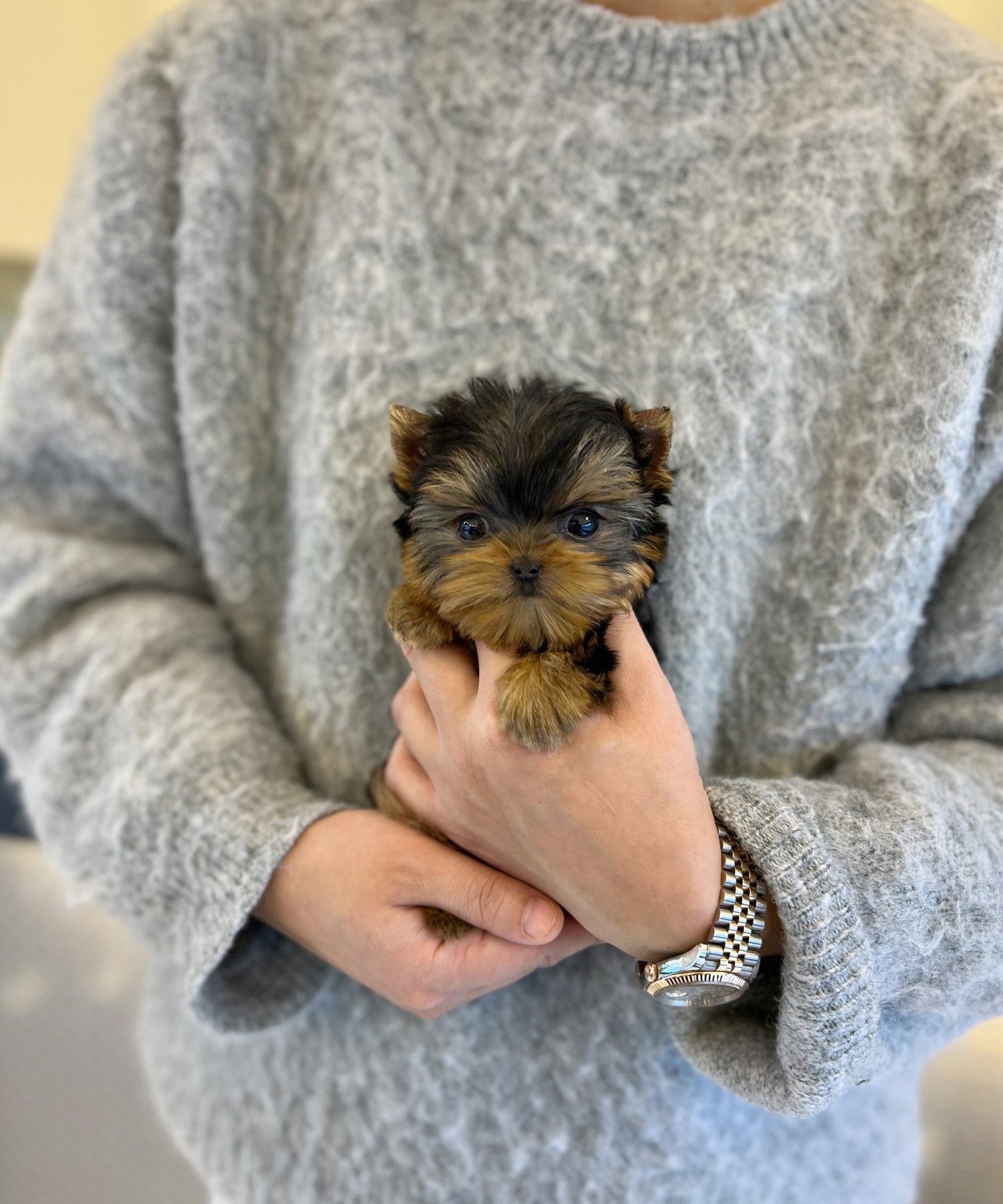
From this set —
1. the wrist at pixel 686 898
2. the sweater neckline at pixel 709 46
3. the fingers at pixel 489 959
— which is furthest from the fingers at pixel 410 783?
the sweater neckline at pixel 709 46

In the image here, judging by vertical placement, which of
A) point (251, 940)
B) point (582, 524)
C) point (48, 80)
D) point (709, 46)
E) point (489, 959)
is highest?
point (709, 46)

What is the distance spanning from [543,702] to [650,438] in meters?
0.31

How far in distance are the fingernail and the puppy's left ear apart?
1.58 ft

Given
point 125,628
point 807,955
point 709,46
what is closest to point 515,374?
point 709,46

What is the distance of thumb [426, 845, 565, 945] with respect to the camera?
94 cm

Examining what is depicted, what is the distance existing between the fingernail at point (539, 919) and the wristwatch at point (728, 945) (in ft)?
0.38

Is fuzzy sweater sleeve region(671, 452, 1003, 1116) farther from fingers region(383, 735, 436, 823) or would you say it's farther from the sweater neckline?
the sweater neckline

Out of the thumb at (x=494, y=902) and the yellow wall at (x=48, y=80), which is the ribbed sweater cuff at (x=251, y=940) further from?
the yellow wall at (x=48, y=80)

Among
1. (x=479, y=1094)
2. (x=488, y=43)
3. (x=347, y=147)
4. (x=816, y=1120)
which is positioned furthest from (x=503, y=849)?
(x=488, y=43)

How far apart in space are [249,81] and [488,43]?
0.33 m

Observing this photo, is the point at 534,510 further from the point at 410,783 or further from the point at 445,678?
A: the point at 410,783

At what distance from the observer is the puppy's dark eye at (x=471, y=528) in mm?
910

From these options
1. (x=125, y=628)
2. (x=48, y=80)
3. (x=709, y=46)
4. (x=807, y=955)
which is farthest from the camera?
(x=48, y=80)

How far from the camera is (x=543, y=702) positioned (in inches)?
33.9
